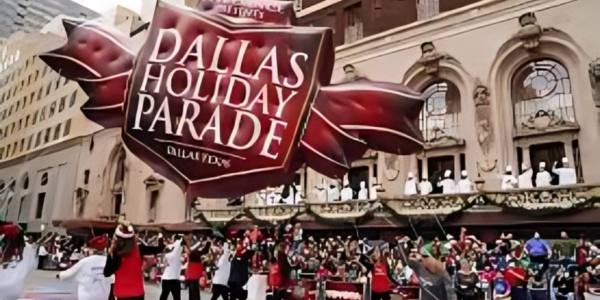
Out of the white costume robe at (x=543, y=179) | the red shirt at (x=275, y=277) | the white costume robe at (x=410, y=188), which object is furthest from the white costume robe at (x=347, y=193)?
the white costume robe at (x=543, y=179)

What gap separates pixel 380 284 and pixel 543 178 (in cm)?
132

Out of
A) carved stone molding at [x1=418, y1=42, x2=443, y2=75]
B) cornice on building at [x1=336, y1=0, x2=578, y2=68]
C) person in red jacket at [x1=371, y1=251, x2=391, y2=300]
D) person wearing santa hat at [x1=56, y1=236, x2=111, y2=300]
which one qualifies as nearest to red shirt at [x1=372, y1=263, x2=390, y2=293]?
person in red jacket at [x1=371, y1=251, x2=391, y2=300]

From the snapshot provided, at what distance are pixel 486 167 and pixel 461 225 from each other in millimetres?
438

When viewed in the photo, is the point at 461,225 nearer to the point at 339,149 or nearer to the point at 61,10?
the point at 339,149

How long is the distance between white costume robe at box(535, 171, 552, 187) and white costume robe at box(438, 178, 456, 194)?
1.75 feet

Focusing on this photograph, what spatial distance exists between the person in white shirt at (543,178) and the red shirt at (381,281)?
120 centimetres

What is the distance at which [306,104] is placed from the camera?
13.0ft

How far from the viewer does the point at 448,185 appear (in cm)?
351

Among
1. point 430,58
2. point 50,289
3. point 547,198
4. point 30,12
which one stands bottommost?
point 50,289

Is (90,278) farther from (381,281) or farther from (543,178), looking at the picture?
(543,178)

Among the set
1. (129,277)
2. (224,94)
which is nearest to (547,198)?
(224,94)

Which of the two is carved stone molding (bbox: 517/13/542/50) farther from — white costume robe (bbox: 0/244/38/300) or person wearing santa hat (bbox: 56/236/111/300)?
white costume robe (bbox: 0/244/38/300)

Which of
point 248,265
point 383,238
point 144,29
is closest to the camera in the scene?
point 383,238

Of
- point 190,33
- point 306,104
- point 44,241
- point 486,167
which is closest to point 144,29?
point 190,33
